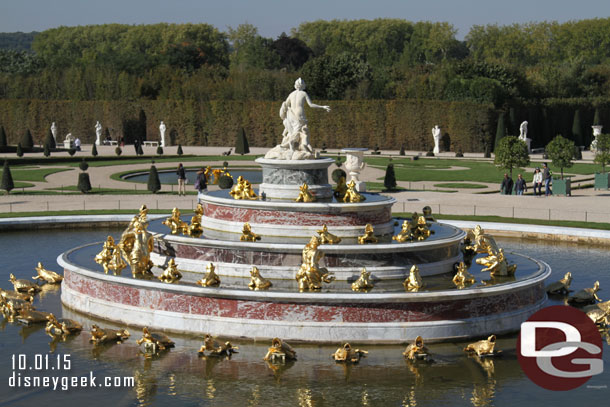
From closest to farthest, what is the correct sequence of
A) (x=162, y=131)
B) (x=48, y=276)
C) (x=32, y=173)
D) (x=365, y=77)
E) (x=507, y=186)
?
(x=48, y=276), (x=507, y=186), (x=32, y=173), (x=162, y=131), (x=365, y=77)

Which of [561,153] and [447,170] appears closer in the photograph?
[561,153]

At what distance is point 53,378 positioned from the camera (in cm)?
1591

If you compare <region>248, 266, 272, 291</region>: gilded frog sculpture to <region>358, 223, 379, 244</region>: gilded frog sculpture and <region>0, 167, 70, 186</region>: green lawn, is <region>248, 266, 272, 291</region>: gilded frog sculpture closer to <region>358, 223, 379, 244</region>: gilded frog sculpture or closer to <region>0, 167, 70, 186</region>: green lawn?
<region>358, 223, 379, 244</region>: gilded frog sculpture

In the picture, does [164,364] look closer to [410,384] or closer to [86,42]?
[410,384]

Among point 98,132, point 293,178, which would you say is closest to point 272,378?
point 293,178

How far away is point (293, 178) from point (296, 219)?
237cm

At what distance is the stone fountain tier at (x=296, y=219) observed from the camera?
22562 mm

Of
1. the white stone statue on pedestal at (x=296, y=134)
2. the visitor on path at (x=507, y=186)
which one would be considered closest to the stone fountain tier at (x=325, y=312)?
the white stone statue on pedestal at (x=296, y=134)

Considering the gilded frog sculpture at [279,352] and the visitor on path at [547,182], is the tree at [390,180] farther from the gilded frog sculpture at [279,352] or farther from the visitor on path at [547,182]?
the gilded frog sculpture at [279,352]

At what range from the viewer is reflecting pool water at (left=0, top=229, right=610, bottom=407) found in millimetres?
14961

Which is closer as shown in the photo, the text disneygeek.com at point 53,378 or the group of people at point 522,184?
the text disneygeek.com at point 53,378
